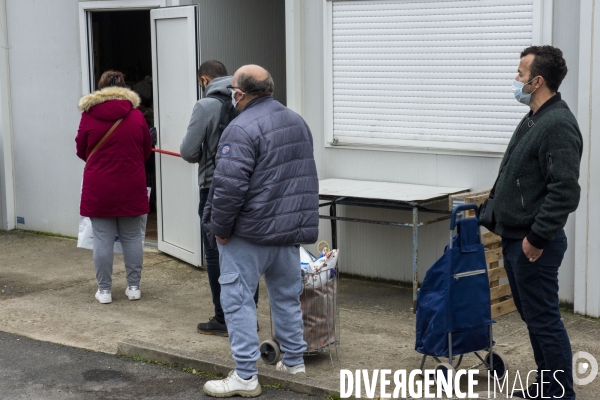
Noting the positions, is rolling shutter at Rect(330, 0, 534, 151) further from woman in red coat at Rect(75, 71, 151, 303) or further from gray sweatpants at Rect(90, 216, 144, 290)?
gray sweatpants at Rect(90, 216, 144, 290)

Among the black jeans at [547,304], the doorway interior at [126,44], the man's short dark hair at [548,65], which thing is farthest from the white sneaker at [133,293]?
the doorway interior at [126,44]

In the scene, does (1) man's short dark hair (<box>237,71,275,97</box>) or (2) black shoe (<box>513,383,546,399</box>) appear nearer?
(2) black shoe (<box>513,383,546,399</box>)

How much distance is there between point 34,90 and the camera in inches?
384

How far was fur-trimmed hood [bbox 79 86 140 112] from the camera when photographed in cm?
695

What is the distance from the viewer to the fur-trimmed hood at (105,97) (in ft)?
22.8

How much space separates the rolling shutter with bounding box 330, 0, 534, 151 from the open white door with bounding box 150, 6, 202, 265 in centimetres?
126

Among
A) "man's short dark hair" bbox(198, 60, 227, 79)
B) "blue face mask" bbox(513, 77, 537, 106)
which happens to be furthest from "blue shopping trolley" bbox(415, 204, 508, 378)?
"man's short dark hair" bbox(198, 60, 227, 79)

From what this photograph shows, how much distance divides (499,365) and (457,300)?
0.55 meters

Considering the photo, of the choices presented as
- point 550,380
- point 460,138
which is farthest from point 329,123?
point 550,380

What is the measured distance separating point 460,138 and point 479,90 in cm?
40

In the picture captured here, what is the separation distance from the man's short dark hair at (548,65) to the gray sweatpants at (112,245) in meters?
3.72

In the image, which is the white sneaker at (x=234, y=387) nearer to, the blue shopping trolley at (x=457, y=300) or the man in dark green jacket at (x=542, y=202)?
the blue shopping trolley at (x=457, y=300)

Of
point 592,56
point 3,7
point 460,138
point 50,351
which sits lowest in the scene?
point 50,351

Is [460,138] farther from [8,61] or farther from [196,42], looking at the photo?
[8,61]
